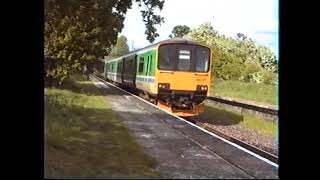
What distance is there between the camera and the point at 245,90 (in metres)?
4.86

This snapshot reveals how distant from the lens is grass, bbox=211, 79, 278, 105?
4.17 metres

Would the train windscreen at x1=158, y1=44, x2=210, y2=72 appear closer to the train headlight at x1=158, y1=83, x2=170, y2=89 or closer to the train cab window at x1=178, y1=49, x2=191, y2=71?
the train cab window at x1=178, y1=49, x2=191, y2=71

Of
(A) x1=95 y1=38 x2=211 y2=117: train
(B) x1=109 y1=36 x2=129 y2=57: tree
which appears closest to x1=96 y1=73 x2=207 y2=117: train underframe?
(A) x1=95 y1=38 x2=211 y2=117: train

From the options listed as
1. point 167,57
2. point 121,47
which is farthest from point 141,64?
point 121,47

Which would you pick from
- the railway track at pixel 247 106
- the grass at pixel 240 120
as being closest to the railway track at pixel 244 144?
the grass at pixel 240 120

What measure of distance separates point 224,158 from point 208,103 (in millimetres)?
769

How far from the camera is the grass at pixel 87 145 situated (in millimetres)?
3793

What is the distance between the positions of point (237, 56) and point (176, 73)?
77cm

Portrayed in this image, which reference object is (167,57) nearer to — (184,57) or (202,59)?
(184,57)

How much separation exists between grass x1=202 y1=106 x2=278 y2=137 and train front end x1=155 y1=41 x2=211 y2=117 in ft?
0.49

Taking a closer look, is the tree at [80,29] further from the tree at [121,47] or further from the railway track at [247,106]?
the railway track at [247,106]

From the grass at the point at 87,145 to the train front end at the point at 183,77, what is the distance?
72cm
